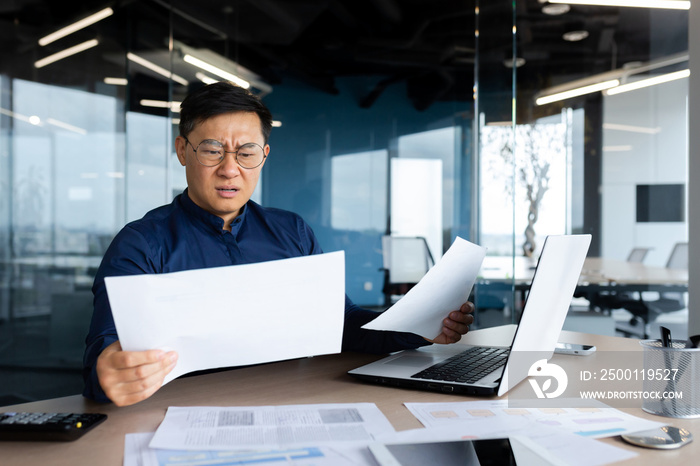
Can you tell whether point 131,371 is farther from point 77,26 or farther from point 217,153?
point 77,26

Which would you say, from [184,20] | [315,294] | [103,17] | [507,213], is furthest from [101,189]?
[315,294]

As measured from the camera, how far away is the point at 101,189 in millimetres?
4043

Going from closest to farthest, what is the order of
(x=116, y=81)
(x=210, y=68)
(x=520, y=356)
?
(x=520, y=356)
(x=116, y=81)
(x=210, y=68)

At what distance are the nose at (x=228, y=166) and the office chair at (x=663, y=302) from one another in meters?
4.32

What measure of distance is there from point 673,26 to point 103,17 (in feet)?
14.8

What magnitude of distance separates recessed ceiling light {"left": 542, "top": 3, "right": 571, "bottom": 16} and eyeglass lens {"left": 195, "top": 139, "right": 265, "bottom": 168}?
4650 mm

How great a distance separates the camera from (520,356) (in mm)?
1133

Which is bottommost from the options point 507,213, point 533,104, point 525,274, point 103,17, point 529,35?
point 525,274

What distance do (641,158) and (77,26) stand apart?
179 inches

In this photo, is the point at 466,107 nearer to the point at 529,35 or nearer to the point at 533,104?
the point at 533,104

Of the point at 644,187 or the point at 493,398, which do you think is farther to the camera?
the point at 644,187

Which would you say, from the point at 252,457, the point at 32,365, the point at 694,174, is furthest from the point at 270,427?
the point at 32,365

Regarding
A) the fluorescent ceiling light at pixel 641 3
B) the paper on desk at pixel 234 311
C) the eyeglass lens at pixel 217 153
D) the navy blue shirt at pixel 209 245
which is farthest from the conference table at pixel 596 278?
the paper on desk at pixel 234 311

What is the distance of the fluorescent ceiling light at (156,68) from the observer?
14.0 ft
